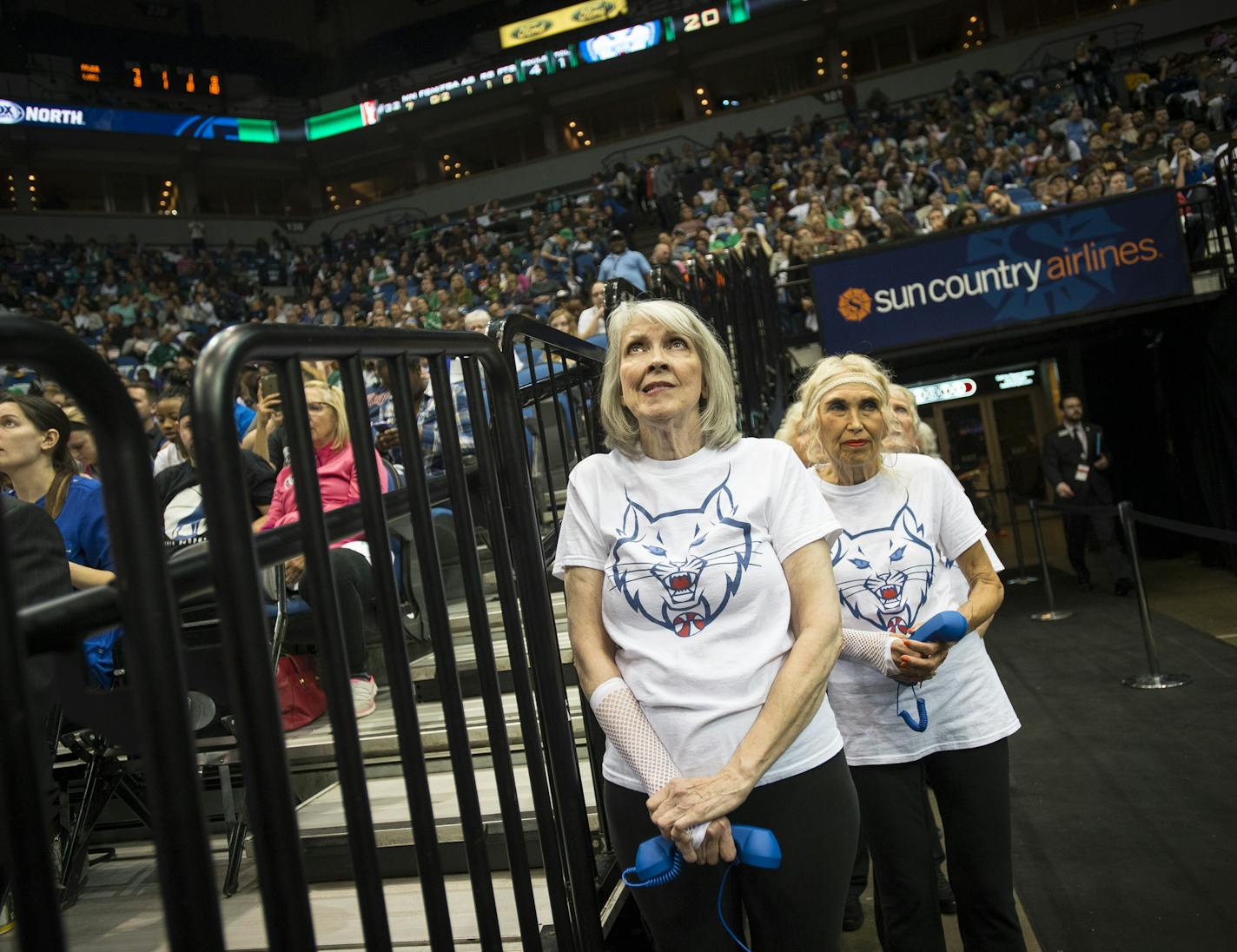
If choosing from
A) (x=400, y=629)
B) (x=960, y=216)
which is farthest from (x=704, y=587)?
(x=960, y=216)

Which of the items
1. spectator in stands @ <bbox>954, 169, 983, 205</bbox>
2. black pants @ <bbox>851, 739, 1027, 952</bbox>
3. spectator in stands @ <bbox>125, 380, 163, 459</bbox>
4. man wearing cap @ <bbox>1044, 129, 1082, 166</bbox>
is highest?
man wearing cap @ <bbox>1044, 129, 1082, 166</bbox>

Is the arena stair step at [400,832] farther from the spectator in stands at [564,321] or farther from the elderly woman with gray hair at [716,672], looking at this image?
the spectator in stands at [564,321]

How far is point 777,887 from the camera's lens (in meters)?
1.82

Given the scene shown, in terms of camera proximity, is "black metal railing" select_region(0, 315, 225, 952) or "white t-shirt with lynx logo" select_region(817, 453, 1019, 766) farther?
"white t-shirt with lynx logo" select_region(817, 453, 1019, 766)

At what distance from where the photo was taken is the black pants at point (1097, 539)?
31.6 feet

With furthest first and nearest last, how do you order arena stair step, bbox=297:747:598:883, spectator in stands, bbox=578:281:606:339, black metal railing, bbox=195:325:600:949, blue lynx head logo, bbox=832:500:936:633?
1. spectator in stands, bbox=578:281:606:339
2. arena stair step, bbox=297:747:598:883
3. blue lynx head logo, bbox=832:500:936:633
4. black metal railing, bbox=195:325:600:949

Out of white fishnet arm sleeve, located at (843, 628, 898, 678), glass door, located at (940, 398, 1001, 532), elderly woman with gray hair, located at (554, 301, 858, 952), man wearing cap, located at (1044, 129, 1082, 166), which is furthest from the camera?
man wearing cap, located at (1044, 129, 1082, 166)

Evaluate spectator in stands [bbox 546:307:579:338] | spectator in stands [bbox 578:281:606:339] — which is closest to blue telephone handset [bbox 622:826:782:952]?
spectator in stands [bbox 578:281:606:339]

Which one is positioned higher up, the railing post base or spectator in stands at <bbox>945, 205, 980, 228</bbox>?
spectator in stands at <bbox>945, 205, 980, 228</bbox>

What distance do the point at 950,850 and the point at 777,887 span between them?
766mm

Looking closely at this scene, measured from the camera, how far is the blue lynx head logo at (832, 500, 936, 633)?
8.04 ft

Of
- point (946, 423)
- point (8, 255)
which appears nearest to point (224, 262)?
point (8, 255)

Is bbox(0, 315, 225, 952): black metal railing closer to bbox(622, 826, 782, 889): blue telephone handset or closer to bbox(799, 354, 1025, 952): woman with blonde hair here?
bbox(622, 826, 782, 889): blue telephone handset

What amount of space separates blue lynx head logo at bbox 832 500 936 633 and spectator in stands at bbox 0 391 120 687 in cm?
223
